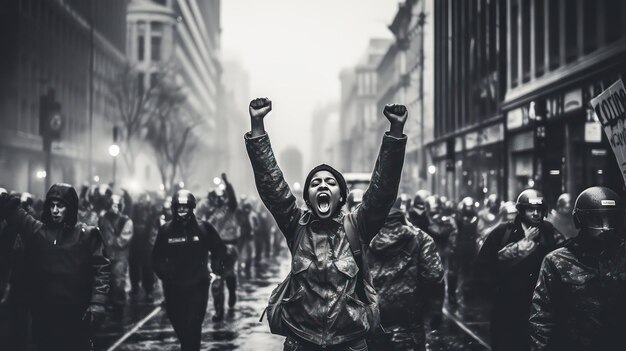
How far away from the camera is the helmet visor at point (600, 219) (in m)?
4.76

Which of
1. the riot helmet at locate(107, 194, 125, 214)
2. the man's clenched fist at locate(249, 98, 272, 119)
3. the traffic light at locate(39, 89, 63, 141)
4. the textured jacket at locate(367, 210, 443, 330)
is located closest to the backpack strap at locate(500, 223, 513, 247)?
the textured jacket at locate(367, 210, 443, 330)

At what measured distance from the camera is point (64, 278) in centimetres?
657

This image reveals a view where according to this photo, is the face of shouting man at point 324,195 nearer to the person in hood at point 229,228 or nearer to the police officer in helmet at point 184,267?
the police officer in helmet at point 184,267

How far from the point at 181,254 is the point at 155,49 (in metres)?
85.3

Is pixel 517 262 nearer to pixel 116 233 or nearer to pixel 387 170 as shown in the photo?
pixel 387 170

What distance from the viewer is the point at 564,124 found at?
2444cm

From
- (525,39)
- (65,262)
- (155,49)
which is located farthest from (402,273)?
(155,49)

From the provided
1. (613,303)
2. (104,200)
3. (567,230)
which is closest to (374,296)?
(613,303)

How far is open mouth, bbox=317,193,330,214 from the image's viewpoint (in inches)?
176

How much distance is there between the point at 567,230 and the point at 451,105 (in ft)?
105

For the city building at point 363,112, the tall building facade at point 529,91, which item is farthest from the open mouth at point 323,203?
the city building at point 363,112

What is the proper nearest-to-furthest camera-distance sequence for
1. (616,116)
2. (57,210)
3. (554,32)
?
(616,116) → (57,210) → (554,32)

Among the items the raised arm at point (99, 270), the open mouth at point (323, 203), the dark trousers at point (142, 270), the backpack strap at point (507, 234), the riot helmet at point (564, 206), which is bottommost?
the dark trousers at point (142, 270)

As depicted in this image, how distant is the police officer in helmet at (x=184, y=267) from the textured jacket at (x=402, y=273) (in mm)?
2451
